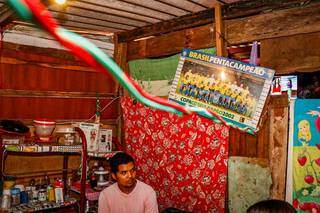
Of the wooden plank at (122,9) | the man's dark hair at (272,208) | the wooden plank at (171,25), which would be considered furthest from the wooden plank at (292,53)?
the man's dark hair at (272,208)

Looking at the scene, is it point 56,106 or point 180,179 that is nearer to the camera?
point 180,179

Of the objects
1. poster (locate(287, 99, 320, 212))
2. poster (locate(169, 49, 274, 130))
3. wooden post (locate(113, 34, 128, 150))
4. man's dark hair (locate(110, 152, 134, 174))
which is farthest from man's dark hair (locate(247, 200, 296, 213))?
wooden post (locate(113, 34, 128, 150))

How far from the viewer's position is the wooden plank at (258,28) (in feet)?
12.0

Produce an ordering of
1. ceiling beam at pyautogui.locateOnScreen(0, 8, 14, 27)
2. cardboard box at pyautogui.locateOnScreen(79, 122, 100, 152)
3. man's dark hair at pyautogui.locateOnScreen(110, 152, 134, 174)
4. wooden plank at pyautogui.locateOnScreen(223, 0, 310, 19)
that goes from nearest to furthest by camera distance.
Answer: wooden plank at pyautogui.locateOnScreen(223, 0, 310, 19) < man's dark hair at pyautogui.locateOnScreen(110, 152, 134, 174) < ceiling beam at pyautogui.locateOnScreen(0, 8, 14, 27) < cardboard box at pyautogui.locateOnScreen(79, 122, 100, 152)

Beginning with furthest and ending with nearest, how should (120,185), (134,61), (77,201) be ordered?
(134,61) → (77,201) → (120,185)

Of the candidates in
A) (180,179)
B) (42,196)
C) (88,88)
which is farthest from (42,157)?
(180,179)

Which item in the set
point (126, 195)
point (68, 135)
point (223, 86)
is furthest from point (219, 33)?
point (68, 135)

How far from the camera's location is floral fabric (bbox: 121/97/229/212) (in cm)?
434

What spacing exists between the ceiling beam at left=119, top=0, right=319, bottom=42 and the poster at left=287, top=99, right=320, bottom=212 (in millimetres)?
1174

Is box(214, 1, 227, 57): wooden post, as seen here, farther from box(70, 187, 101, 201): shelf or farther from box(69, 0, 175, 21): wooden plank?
box(70, 187, 101, 201): shelf

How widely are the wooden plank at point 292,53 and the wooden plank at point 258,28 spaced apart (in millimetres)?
→ 78

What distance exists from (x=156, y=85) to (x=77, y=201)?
2165 millimetres

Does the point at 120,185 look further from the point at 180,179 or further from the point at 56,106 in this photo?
the point at 56,106

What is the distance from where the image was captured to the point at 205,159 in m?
4.46
